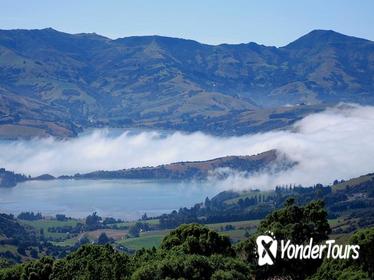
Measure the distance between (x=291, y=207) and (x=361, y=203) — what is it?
15763 centimetres

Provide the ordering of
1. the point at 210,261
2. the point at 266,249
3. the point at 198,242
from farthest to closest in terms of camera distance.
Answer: the point at 198,242
the point at 266,249
the point at 210,261

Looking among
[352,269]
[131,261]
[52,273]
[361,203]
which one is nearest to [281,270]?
[352,269]

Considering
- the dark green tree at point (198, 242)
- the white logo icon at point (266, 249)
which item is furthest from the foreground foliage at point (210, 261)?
the white logo icon at point (266, 249)

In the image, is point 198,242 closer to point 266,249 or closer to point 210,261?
point 266,249

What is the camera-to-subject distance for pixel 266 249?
42.7 meters

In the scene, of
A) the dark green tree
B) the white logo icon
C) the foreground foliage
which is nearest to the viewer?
the foreground foliage

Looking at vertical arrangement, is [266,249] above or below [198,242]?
below

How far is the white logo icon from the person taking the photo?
4150 centimetres

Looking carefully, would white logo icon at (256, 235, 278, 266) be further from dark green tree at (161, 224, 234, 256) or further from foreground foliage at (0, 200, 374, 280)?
dark green tree at (161, 224, 234, 256)

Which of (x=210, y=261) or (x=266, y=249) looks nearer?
(x=210, y=261)

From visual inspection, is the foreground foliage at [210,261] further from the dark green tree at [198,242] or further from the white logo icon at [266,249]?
the white logo icon at [266,249]

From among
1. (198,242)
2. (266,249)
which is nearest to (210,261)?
(198,242)

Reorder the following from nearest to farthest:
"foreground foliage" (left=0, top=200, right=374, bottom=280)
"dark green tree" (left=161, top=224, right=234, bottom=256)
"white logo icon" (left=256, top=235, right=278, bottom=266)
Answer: "foreground foliage" (left=0, top=200, right=374, bottom=280) → "white logo icon" (left=256, top=235, right=278, bottom=266) → "dark green tree" (left=161, top=224, right=234, bottom=256)

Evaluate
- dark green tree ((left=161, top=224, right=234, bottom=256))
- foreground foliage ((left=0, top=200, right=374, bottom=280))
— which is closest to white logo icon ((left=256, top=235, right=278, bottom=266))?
foreground foliage ((left=0, top=200, right=374, bottom=280))
